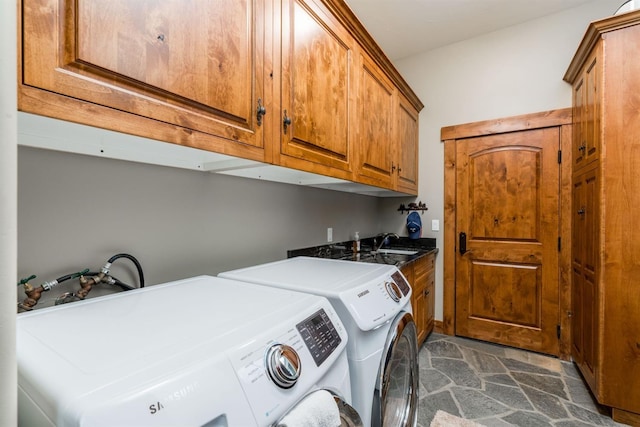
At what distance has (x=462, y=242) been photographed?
2945 mm

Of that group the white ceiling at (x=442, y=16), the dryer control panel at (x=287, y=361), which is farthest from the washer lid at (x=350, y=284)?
the white ceiling at (x=442, y=16)

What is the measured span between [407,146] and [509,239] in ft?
4.16

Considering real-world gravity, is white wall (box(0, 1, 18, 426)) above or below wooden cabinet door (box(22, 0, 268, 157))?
below

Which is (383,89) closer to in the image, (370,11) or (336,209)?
(370,11)

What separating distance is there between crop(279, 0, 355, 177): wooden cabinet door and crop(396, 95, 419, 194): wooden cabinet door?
969mm

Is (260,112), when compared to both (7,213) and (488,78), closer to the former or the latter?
(7,213)

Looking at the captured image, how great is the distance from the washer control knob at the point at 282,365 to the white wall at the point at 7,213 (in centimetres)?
38

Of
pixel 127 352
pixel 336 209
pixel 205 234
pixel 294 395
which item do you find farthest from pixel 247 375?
pixel 336 209

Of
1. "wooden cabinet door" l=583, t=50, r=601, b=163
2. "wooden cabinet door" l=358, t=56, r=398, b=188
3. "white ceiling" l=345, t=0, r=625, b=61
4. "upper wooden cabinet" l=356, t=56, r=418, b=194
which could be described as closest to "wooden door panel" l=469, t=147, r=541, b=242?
"wooden cabinet door" l=583, t=50, r=601, b=163

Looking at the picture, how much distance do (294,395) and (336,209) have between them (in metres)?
2.01

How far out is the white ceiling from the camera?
2434 mm

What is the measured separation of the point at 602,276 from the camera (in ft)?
5.98

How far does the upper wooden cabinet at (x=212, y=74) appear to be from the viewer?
0.64m

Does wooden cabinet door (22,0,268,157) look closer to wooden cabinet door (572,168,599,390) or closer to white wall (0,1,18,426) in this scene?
white wall (0,1,18,426)
